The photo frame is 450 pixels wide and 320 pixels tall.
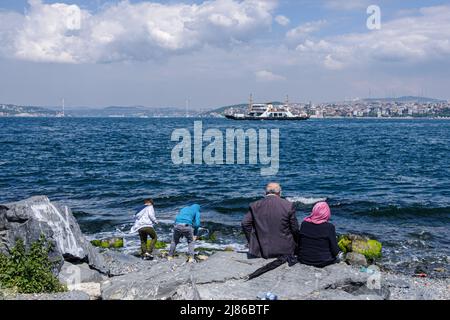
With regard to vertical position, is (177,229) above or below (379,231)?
above

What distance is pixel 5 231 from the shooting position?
981 centimetres

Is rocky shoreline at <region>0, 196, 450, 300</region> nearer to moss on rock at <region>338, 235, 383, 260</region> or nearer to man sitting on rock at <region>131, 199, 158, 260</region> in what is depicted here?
man sitting on rock at <region>131, 199, 158, 260</region>

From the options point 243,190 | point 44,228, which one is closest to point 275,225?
point 44,228

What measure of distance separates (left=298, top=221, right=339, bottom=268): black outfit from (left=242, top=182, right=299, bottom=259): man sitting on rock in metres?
0.25

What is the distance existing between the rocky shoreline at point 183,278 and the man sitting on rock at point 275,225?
0.99 feet

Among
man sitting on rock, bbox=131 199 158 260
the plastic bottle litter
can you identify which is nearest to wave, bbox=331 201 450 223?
man sitting on rock, bbox=131 199 158 260

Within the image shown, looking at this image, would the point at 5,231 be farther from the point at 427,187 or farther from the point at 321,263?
the point at 427,187

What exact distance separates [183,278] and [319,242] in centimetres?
234

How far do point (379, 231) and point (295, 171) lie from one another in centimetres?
1994

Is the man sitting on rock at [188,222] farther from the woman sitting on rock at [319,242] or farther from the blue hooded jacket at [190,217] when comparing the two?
the woman sitting on rock at [319,242]

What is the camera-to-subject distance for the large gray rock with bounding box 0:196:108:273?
9.62 metres
